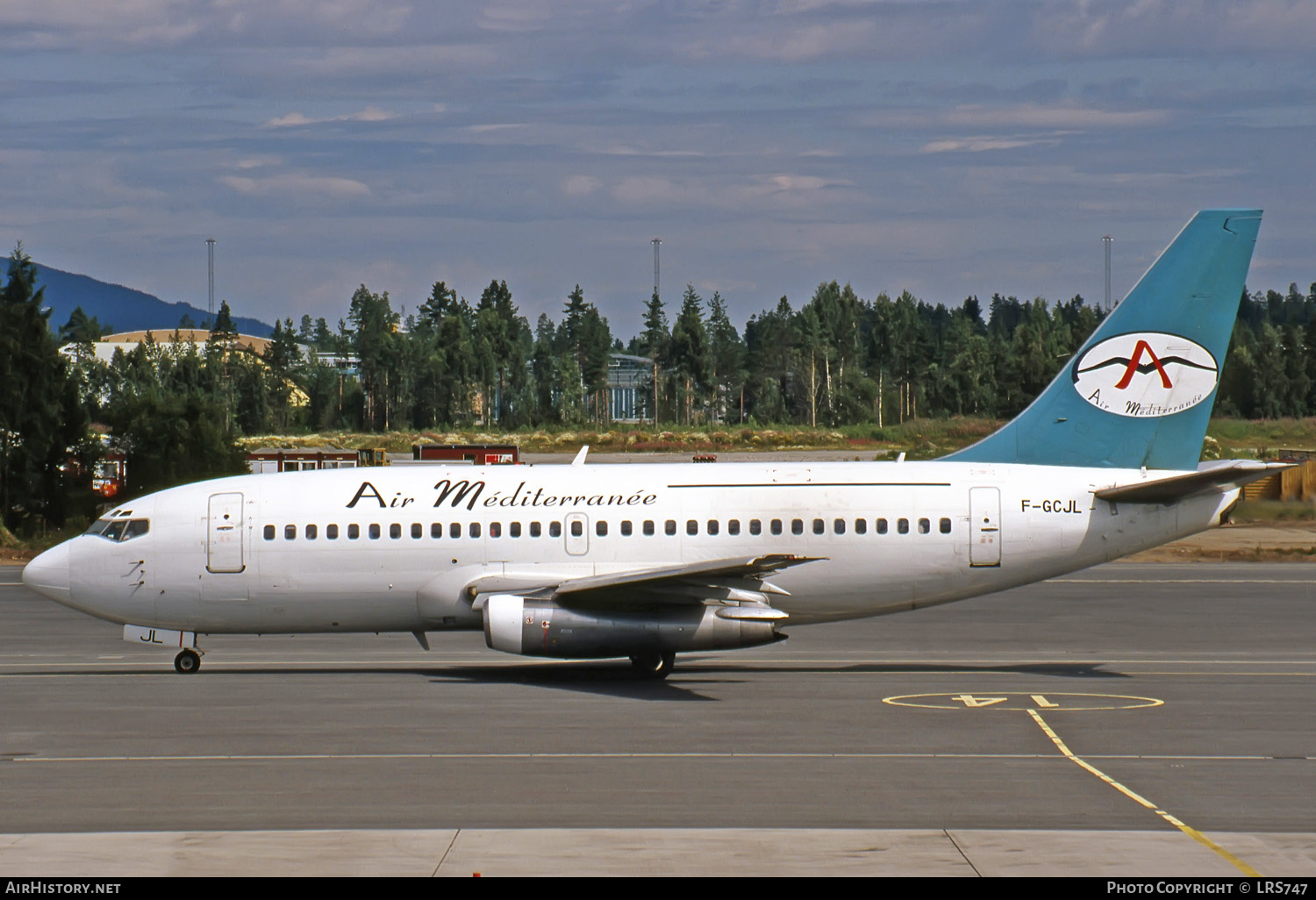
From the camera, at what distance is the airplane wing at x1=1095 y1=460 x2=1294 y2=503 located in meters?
25.2

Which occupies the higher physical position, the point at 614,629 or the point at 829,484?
the point at 829,484

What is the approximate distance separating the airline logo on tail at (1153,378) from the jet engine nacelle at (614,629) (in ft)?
26.3

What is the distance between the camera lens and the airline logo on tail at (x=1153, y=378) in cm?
2739

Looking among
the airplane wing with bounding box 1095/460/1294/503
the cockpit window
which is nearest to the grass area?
the airplane wing with bounding box 1095/460/1294/503

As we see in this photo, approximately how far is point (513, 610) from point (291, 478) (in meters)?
5.66

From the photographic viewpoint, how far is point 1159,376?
27.5 meters

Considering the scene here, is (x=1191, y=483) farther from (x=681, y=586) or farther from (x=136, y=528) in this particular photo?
(x=136, y=528)

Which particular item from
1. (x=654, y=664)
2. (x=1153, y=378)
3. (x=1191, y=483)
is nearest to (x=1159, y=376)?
(x=1153, y=378)

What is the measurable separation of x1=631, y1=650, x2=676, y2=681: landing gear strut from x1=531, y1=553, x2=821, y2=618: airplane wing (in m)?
1.24

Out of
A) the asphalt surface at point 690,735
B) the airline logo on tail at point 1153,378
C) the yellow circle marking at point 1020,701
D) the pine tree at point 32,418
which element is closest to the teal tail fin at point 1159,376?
the airline logo on tail at point 1153,378

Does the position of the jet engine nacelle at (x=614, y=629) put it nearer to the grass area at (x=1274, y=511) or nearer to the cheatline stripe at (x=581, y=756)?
the cheatline stripe at (x=581, y=756)

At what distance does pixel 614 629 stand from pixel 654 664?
5.08 ft

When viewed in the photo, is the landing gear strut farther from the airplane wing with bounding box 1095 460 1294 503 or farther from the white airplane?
the airplane wing with bounding box 1095 460 1294 503
